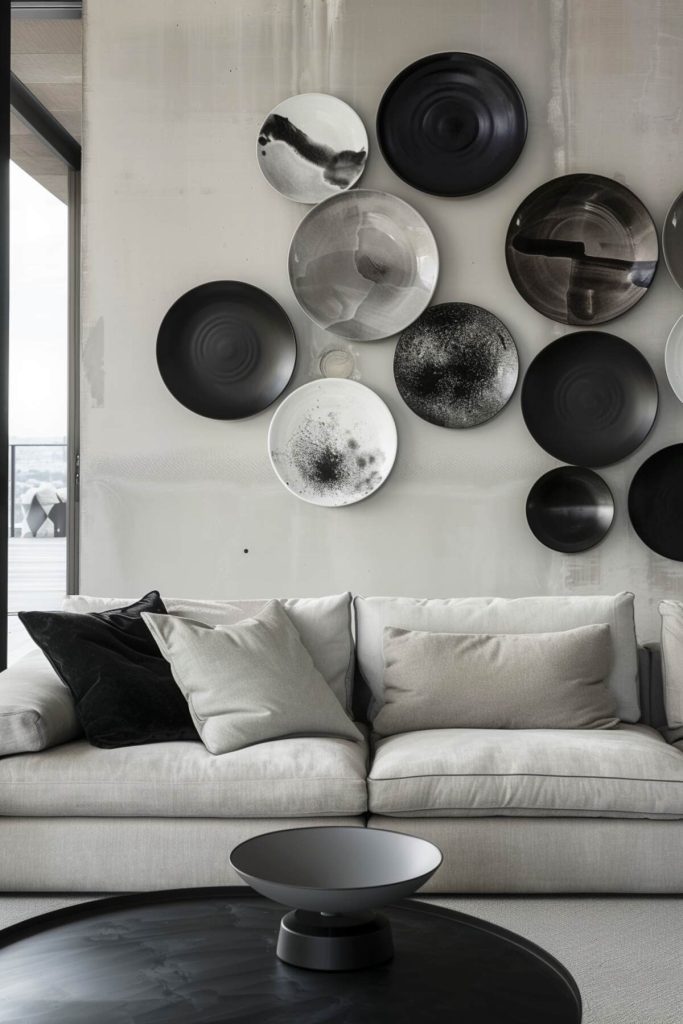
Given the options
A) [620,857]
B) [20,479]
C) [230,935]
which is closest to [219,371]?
[20,479]

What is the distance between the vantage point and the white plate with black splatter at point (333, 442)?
13.0ft

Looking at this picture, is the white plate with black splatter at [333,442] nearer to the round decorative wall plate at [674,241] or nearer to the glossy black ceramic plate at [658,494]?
the glossy black ceramic plate at [658,494]

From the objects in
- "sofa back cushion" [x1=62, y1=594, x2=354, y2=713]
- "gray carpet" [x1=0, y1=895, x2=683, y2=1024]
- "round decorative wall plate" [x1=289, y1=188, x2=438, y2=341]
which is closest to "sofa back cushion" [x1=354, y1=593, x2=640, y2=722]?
"sofa back cushion" [x1=62, y1=594, x2=354, y2=713]

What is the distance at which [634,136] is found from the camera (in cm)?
397

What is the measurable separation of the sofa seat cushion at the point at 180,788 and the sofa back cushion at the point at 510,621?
636 millimetres

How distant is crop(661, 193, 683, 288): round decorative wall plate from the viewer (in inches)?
154

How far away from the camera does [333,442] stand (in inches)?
156

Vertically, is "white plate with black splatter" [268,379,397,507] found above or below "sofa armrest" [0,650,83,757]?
above

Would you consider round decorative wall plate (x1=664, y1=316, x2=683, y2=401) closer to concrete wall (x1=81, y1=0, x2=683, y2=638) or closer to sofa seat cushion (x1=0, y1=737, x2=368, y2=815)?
concrete wall (x1=81, y1=0, x2=683, y2=638)

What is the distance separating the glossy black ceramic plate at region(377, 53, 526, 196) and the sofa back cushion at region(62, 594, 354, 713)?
5.49 feet

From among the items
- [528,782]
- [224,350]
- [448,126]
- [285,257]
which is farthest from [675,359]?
[528,782]

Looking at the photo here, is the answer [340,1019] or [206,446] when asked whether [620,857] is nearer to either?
[340,1019]

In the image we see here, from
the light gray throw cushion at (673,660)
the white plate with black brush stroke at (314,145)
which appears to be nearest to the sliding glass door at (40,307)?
the white plate with black brush stroke at (314,145)

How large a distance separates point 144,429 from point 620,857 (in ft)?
7.67
